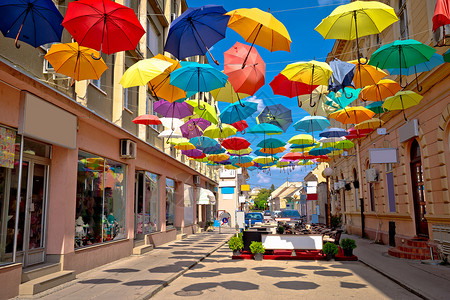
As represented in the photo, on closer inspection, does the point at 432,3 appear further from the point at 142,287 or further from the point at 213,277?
the point at 142,287

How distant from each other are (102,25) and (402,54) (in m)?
7.17

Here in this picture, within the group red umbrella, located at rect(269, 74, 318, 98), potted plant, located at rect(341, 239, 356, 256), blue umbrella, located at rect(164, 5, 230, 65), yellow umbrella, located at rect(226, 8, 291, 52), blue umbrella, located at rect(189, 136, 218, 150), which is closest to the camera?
yellow umbrella, located at rect(226, 8, 291, 52)

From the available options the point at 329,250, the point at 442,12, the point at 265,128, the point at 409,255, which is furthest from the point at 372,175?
the point at 442,12

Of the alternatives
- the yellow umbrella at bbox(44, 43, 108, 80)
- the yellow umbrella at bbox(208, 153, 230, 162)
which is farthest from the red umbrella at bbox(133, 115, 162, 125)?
the yellow umbrella at bbox(208, 153, 230, 162)

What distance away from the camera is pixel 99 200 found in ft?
43.3

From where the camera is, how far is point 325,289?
9.16 meters

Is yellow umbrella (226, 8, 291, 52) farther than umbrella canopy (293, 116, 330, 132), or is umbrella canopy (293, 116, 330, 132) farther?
umbrella canopy (293, 116, 330, 132)

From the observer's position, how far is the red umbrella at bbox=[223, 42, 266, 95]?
9398 millimetres

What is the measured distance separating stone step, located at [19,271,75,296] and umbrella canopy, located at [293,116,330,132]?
34.4 ft

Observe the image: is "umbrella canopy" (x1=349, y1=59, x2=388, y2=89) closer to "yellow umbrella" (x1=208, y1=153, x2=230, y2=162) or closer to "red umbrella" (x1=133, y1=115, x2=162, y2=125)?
"red umbrella" (x1=133, y1=115, x2=162, y2=125)

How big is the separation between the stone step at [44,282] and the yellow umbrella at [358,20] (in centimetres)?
862

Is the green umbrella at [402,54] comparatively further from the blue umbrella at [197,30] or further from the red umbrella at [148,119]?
the red umbrella at [148,119]

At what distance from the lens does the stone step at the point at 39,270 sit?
8.69m

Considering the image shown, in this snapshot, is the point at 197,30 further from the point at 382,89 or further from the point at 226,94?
the point at 382,89
